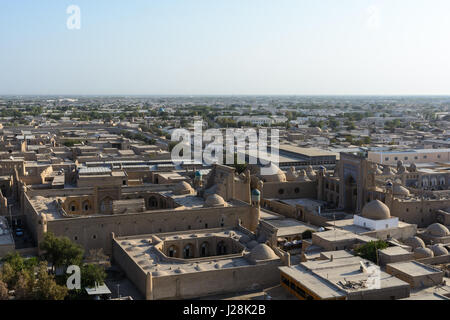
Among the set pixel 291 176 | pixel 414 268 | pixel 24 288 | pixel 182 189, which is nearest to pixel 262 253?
pixel 414 268

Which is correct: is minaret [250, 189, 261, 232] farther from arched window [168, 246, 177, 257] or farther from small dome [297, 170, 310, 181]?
small dome [297, 170, 310, 181]

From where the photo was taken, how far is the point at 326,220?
3706 cm

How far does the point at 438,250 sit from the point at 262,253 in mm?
10537

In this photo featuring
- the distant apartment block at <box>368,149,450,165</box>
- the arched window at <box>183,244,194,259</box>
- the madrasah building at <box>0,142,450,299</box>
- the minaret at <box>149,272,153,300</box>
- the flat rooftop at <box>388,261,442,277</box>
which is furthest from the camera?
the distant apartment block at <box>368,149,450,165</box>

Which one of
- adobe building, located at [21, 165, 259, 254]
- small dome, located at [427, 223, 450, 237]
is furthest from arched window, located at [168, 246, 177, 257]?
small dome, located at [427, 223, 450, 237]

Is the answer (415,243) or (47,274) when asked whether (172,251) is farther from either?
(415,243)

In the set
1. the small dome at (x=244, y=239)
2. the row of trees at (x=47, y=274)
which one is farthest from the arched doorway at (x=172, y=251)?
the row of trees at (x=47, y=274)

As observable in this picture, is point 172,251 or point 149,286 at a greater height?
point 149,286

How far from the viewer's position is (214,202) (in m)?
34.4

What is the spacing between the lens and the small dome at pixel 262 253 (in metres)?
26.8

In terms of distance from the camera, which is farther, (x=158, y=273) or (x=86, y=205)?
(x=86, y=205)

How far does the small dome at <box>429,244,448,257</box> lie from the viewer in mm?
29641

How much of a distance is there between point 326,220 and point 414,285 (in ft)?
41.2

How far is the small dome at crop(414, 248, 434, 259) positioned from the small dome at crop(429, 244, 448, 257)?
75cm
